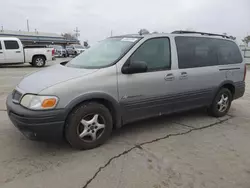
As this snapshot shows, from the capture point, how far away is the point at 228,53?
213 inches

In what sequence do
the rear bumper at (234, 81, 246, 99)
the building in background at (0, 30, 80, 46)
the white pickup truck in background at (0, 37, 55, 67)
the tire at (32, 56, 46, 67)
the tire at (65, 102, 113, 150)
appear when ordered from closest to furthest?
the tire at (65, 102, 113, 150) < the rear bumper at (234, 81, 246, 99) < the white pickup truck in background at (0, 37, 55, 67) < the tire at (32, 56, 46, 67) < the building in background at (0, 30, 80, 46)

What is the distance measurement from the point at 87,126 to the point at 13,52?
1444 cm

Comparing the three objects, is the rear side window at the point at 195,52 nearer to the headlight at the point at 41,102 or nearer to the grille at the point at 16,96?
the headlight at the point at 41,102

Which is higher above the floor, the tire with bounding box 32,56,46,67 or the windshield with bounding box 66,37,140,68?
the windshield with bounding box 66,37,140,68

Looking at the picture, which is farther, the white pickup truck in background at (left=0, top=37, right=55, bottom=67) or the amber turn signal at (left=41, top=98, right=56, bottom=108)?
the white pickup truck in background at (left=0, top=37, right=55, bottom=67)

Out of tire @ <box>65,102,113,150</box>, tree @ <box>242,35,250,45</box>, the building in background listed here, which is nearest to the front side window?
tire @ <box>65,102,113,150</box>

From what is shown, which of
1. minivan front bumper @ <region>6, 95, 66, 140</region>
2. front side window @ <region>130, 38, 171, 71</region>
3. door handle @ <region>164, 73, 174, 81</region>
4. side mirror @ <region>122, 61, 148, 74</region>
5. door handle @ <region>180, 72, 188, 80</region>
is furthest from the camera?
door handle @ <region>180, 72, 188, 80</region>

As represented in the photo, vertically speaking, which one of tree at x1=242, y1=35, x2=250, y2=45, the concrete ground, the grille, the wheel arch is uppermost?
tree at x1=242, y1=35, x2=250, y2=45

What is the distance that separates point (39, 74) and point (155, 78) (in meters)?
1.81

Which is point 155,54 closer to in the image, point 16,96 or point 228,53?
point 228,53

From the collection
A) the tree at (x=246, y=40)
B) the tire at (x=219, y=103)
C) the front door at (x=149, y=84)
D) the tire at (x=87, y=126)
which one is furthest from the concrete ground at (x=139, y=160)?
the tree at (x=246, y=40)

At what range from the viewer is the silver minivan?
10.8 feet

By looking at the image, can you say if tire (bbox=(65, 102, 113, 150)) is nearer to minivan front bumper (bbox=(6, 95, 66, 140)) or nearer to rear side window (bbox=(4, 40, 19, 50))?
minivan front bumper (bbox=(6, 95, 66, 140))

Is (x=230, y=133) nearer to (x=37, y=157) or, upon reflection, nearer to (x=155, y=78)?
(x=155, y=78)
